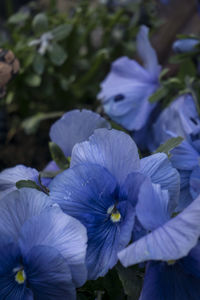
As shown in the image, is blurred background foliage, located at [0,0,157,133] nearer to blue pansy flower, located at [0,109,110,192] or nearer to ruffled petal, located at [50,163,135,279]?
blue pansy flower, located at [0,109,110,192]

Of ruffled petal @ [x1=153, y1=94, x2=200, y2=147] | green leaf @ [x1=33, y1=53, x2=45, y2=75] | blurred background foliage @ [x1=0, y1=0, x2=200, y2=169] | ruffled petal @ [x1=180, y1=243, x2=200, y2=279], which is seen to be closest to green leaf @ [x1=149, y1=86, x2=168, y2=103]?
ruffled petal @ [x1=153, y1=94, x2=200, y2=147]

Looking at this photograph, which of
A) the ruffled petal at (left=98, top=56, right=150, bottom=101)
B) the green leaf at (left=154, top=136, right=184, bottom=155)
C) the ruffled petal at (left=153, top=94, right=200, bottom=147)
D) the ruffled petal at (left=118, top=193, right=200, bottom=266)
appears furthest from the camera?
the ruffled petal at (left=98, top=56, right=150, bottom=101)

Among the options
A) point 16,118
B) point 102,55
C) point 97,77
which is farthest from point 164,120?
point 16,118

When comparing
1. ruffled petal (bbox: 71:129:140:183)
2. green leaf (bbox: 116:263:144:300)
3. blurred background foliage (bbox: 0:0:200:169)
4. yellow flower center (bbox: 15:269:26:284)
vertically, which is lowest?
blurred background foliage (bbox: 0:0:200:169)

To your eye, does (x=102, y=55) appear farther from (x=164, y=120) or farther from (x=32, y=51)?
(x=164, y=120)

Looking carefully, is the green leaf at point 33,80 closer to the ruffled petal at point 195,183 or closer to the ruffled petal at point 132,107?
the ruffled petal at point 132,107

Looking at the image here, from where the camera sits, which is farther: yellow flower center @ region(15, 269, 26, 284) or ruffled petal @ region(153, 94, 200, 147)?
ruffled petal @ region(153, 94, 200, 147)
